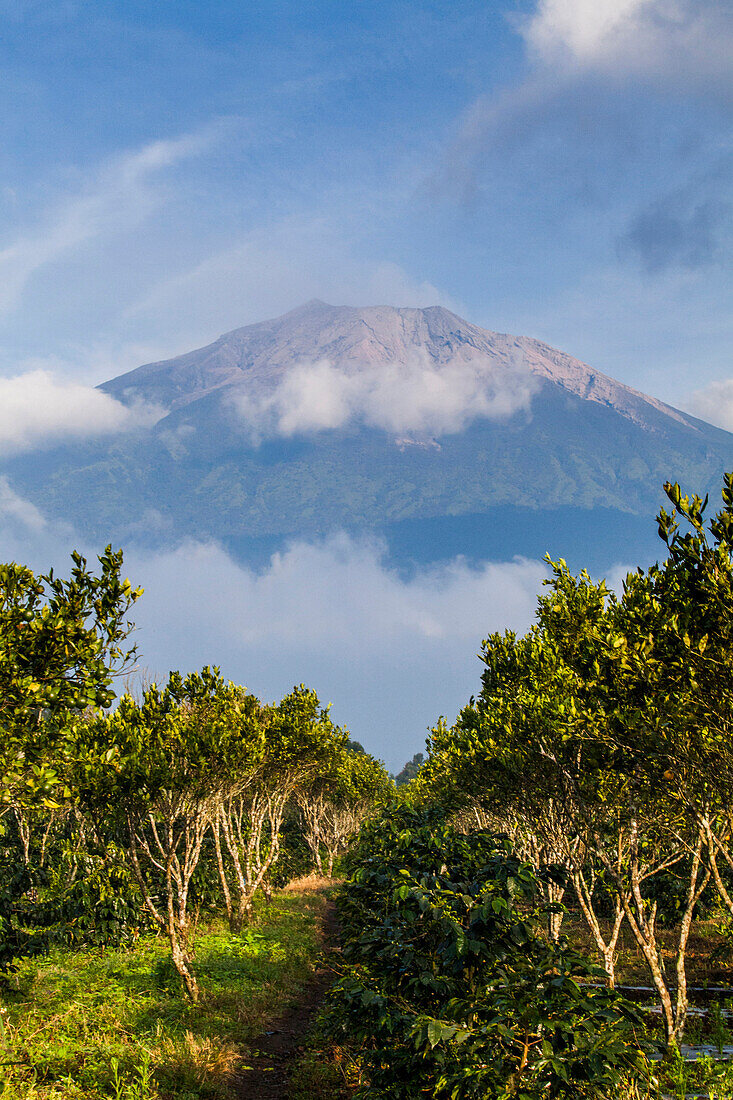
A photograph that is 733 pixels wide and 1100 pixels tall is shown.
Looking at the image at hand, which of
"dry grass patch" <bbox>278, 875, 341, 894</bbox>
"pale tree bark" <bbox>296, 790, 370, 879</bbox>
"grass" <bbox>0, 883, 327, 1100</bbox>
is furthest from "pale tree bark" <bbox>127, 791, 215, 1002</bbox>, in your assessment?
"pale tree bark" <bbox>296, 790, 370, 879</bbox>

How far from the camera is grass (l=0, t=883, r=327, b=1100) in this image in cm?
1105

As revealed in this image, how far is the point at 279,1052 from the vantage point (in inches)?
605

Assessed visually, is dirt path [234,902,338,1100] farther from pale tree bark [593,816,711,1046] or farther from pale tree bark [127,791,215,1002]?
pale tree bark [593,816,711,1046]

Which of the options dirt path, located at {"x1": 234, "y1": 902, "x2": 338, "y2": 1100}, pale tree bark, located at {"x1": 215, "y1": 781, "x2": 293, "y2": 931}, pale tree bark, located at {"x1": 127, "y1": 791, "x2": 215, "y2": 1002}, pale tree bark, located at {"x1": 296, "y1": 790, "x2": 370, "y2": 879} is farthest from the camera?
pale tree bark, located at {"x1": 296, "y1": 790, "x2": 370, "y2": 879}

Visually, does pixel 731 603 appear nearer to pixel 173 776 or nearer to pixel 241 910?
pixel 173 776

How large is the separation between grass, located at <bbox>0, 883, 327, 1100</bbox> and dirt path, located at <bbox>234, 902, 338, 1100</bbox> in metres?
0.28

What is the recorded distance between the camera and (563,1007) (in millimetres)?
5625

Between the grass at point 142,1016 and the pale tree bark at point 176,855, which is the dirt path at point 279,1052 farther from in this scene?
the pale tree bark at point 176,855

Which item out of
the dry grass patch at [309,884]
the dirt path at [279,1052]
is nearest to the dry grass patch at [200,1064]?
the dirt path at [279,1052]

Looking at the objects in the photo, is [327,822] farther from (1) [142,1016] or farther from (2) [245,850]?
(1) [142,1016]

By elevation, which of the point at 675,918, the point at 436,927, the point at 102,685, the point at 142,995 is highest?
the point at 102,685

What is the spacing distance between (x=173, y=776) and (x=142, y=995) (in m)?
5.61

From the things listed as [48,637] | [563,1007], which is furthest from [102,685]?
[563,1007]

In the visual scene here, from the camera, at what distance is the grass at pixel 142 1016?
36.2 ft
